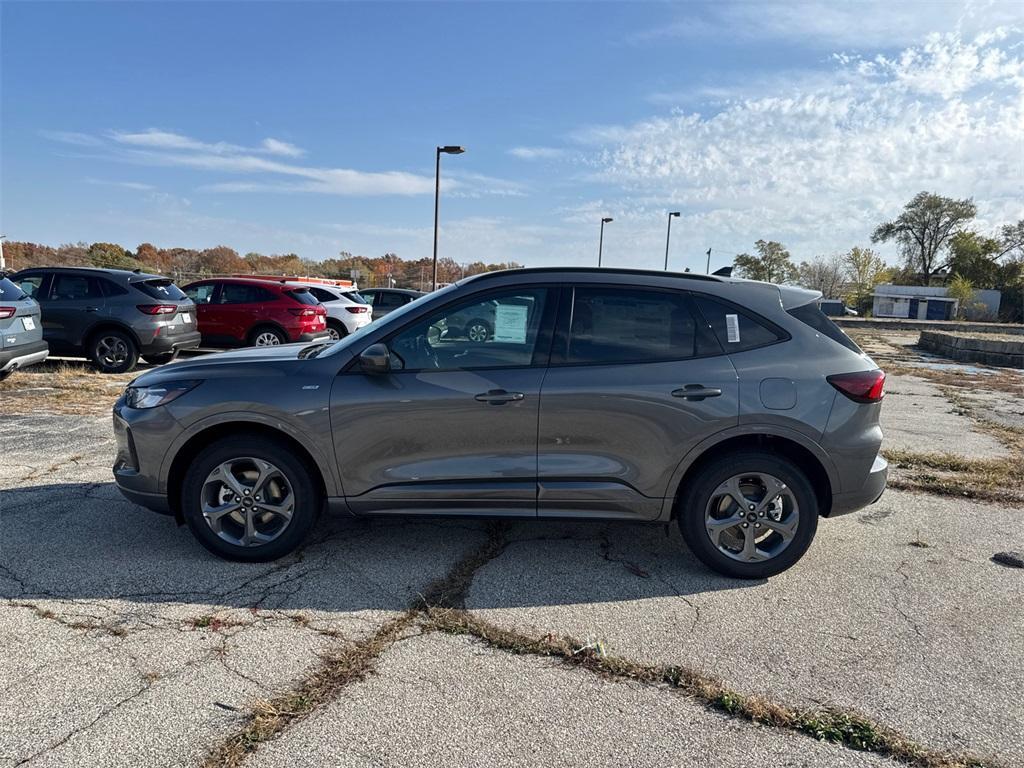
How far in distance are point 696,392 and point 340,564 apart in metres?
2.23

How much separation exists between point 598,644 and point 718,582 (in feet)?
3.40

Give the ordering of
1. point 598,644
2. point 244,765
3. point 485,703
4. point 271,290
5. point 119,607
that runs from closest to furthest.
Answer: point 244,765, point 485,703, point 598,644, point 119,607, point 271,290

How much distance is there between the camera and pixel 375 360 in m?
3.70

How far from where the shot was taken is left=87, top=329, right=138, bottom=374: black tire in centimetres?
1072

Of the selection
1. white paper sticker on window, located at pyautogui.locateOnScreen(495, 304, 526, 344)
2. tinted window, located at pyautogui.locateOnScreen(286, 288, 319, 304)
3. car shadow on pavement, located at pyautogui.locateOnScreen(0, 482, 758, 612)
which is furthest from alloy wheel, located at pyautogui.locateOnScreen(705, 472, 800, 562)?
tinted window, located at pyautogui.locateOnScreen(286, 288, 319, 304)

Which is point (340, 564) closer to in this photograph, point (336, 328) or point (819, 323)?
point (819, 323)

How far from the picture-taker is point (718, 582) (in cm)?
382

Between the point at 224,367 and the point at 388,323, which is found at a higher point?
the point at 388,323

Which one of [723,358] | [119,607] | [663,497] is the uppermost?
[723,358]

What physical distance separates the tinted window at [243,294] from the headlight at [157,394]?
9625 millimetres

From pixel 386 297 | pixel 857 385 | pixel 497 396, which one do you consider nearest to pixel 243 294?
pixel 386 297

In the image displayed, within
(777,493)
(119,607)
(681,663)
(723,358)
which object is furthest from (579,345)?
(119,607)

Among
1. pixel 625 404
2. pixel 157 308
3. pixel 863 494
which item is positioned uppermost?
pixel 157 308

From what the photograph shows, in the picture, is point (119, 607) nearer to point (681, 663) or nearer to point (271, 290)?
point (681, 663)
